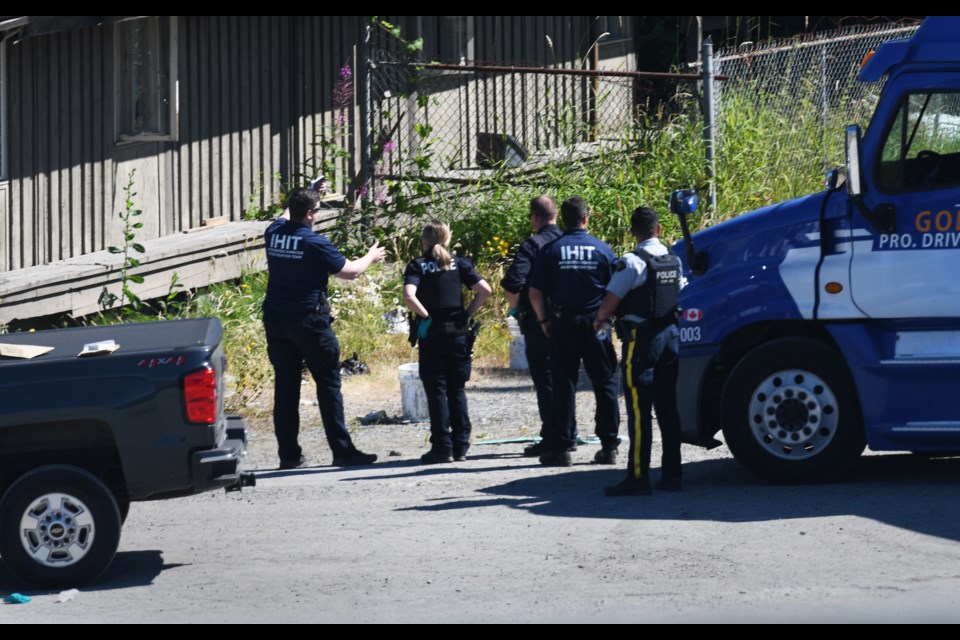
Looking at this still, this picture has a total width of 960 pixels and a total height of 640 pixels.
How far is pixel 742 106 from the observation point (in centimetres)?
1523

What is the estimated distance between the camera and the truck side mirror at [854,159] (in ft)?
27.1

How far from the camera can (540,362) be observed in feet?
33.4

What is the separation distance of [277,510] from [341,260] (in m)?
1.92

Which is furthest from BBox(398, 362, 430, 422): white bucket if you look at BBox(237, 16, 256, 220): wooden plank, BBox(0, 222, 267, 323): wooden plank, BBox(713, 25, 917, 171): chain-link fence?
BBox(713, 25, 917, 171): chain-link fence

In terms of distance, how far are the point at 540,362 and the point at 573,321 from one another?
67 centimetres

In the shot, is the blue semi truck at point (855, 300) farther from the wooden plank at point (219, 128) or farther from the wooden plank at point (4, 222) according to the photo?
the wooden plank at point (219, 128)

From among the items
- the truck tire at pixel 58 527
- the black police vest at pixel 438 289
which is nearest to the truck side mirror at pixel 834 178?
the black police vest at pixel 438 289

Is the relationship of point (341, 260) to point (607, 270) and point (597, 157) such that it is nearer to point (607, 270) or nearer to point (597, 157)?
point (607, 270)

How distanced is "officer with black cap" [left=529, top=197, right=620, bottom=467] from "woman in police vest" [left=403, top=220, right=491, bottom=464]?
1.96ft

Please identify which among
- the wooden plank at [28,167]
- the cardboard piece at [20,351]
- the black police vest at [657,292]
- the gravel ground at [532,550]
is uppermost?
the wooden plank at [28,167]

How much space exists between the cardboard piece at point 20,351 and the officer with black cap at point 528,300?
3461 millimetres

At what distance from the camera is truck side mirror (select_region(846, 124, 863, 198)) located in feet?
27.1
